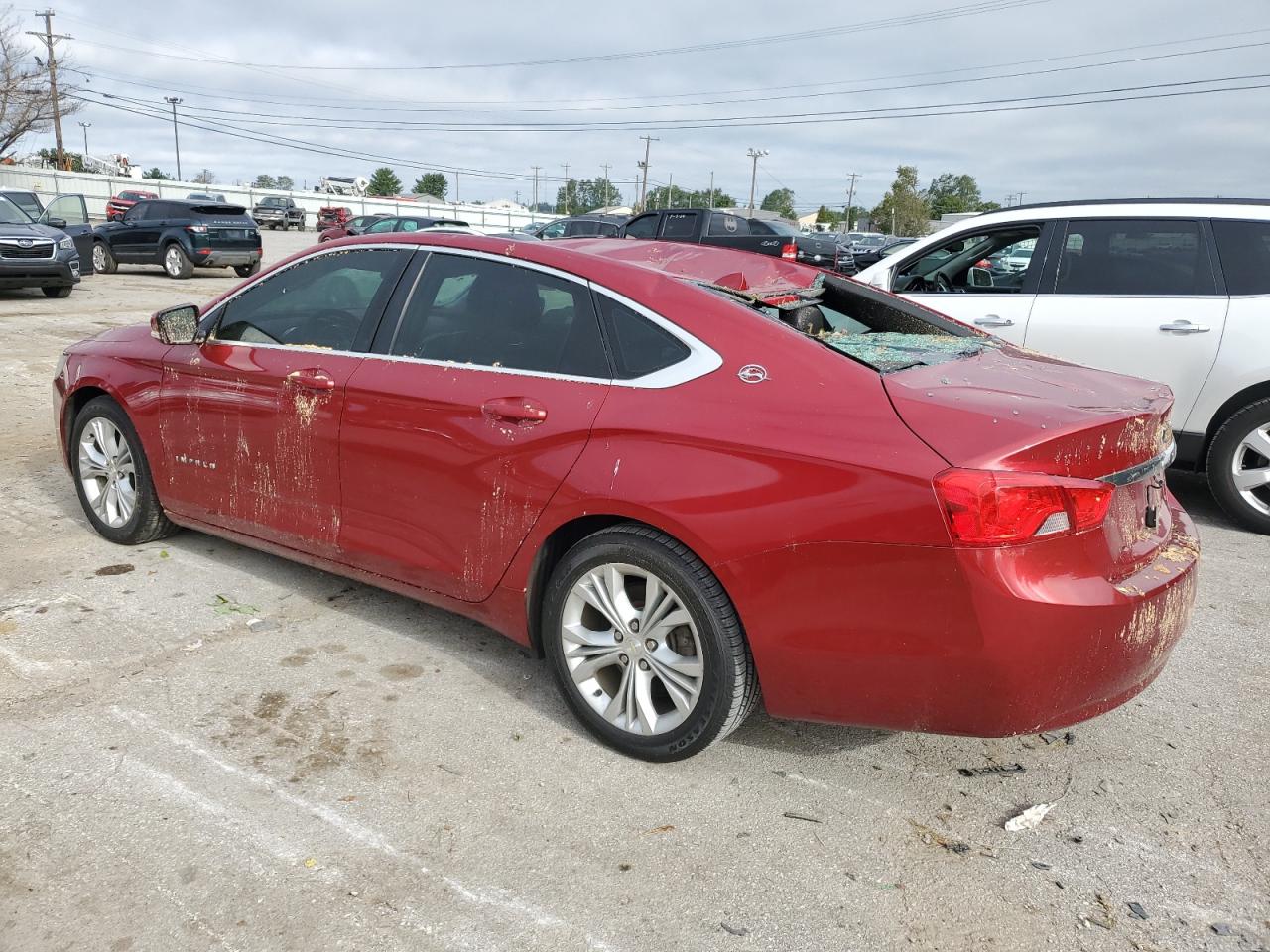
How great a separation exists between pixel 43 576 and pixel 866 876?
387 centimetres

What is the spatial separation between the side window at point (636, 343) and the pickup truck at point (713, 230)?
15.5 metres

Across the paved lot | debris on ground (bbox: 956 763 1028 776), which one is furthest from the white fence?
debris on ground (bbox: 956 763 1028 776)

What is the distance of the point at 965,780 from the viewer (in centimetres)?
306

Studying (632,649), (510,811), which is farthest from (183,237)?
(510,811)

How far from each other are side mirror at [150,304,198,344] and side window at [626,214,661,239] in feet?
52.1

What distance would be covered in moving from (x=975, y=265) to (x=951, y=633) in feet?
16.3

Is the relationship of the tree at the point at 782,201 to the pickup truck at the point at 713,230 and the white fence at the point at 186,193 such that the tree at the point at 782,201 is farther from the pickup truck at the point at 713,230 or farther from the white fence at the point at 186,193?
the pickup truck at the point at 713,230

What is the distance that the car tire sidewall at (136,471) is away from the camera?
4.68m

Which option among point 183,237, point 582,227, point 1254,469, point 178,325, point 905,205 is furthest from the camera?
point 905,205

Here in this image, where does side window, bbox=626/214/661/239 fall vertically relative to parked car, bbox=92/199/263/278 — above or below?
above

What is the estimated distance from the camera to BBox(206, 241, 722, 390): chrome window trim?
2979mm

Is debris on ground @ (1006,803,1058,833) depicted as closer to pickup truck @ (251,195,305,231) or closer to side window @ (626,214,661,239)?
side window @ (626,214,661,239)

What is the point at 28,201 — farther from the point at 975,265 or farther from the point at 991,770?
the point at 991,770

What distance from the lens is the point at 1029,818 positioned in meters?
2.86
